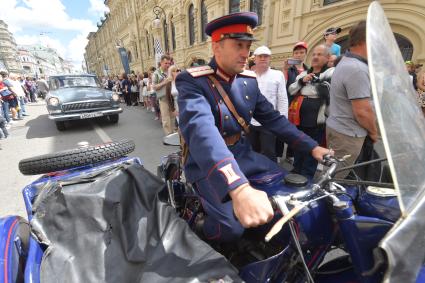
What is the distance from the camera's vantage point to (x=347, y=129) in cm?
226

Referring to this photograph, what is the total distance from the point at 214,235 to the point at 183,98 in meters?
0.84

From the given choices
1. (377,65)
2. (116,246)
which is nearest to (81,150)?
(116,246)

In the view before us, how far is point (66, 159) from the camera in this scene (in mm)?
1836

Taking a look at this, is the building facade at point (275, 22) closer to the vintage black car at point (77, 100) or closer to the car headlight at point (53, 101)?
the vintage black car at point (77, 100)

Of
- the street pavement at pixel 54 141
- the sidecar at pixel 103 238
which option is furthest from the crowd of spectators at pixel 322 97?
the sidecar at pixel 103 238

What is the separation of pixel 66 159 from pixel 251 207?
162cm

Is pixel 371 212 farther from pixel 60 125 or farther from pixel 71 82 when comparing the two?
pixel 71 82

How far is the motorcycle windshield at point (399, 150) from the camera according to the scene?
0.68 m

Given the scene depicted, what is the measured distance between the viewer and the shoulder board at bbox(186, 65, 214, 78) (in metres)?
1.52

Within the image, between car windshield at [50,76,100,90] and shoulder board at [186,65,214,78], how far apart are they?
7.92 m

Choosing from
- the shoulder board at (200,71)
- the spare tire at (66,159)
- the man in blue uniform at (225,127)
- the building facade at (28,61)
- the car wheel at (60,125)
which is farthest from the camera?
the building facade at (28,61)

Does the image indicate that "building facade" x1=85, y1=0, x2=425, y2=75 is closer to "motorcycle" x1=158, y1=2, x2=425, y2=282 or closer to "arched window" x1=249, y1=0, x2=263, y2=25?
"arched window" x1=249, y1=0, x2=263, y2=25

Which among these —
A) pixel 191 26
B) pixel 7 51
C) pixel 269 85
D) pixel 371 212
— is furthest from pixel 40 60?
pixel 371 212

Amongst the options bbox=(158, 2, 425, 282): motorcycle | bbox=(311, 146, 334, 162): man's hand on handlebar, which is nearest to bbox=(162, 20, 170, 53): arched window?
bbox=(311, 146, 334, 162): man's hand on handlebar
